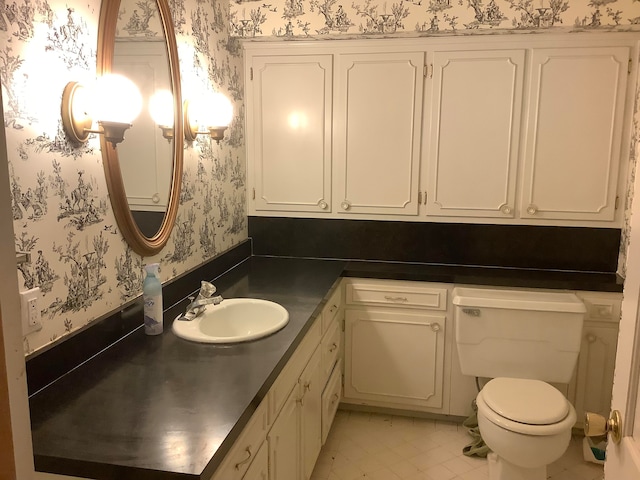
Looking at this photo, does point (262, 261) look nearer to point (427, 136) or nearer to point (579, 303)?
point (427, 136)

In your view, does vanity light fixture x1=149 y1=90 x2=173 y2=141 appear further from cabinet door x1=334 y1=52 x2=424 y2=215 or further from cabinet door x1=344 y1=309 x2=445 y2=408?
cabinet door x1=344 y1=309 x2=445 y2=408

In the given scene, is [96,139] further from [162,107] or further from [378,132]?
[378,132]

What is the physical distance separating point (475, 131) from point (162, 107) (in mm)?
1559

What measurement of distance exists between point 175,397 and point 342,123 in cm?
188

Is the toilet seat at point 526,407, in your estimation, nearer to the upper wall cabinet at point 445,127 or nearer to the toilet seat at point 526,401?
the toilet seat at point 526,401

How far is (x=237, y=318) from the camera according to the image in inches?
85.0

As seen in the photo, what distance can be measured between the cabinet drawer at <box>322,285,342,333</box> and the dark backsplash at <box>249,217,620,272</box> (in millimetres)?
345

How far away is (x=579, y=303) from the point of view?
2467 millimetres

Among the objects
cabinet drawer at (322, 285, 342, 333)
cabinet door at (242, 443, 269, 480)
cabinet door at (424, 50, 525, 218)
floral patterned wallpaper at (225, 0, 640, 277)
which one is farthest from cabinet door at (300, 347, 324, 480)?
floral patterned wallpaper at (225, 0, 640, 277)

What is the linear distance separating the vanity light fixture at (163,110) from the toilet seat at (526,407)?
168cm

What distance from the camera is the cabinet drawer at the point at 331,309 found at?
238cm

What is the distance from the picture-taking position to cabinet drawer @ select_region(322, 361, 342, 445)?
7.98 ft

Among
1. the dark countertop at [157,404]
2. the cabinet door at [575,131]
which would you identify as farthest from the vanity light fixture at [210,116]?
the cabinet door at [575,131]

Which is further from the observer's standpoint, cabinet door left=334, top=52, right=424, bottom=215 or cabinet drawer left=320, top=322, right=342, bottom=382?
cabinet door left=334, top=52, right=424, bottom=215
